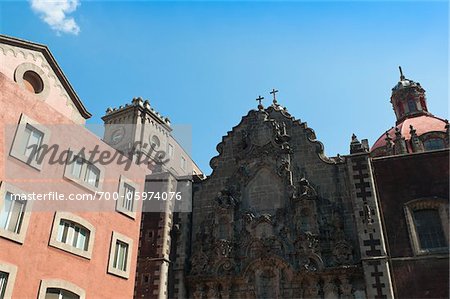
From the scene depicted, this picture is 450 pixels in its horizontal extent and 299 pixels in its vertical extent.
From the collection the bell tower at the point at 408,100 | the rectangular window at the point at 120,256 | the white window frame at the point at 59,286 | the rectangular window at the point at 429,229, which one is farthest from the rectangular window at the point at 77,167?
the bell tower at the point at 408,100

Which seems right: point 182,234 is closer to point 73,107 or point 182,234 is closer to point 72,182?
point 72,182

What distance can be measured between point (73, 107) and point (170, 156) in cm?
3305

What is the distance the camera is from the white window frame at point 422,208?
20812 millimetres

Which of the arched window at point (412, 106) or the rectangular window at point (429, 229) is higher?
the arched window at point (412, 106)

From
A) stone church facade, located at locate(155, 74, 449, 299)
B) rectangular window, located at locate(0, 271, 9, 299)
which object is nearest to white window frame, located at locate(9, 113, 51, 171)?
rectangular window, located at locate(0, 271, 9, 299)

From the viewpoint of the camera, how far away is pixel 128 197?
25969 mm

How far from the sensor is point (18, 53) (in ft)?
77.9

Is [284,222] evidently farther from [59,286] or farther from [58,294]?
[58,294]

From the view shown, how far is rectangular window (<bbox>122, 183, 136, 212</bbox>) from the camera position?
25531mm

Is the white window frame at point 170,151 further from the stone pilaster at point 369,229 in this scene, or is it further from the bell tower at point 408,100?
the stone pilaster at point 369,229

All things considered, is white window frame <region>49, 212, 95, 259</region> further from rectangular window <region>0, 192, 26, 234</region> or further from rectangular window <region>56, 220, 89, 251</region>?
rectangular window <region>0, 192, 26, 234</region>

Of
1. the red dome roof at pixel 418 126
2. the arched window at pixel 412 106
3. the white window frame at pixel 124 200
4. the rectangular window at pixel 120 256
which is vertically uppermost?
the arched window at pixel 412 106

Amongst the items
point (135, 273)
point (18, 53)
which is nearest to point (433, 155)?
point (135, 273)

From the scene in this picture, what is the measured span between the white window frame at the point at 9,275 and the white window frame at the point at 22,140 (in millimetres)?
4912
